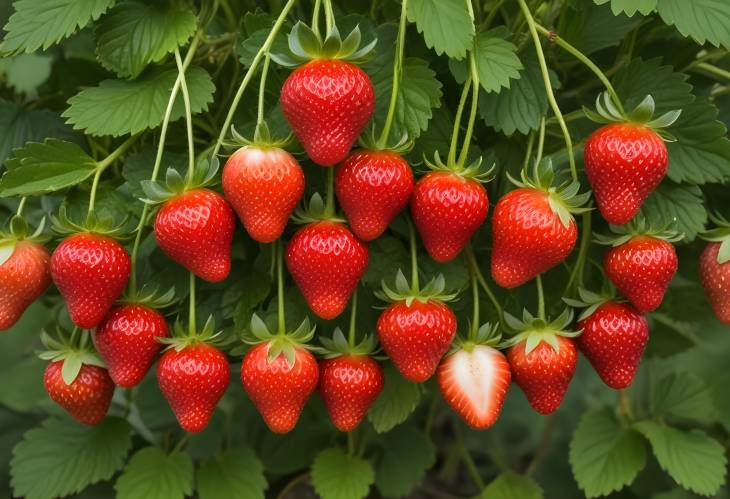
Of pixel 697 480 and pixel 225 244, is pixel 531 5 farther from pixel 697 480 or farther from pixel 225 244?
pixel 697 480

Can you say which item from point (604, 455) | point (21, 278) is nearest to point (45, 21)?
point (21, 278)

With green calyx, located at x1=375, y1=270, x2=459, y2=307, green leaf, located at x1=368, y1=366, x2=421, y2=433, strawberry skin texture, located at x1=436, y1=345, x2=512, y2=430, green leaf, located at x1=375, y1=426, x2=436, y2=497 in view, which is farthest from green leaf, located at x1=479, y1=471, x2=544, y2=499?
green calyx, located at x1=375, y1=270, x2=459, y2=307

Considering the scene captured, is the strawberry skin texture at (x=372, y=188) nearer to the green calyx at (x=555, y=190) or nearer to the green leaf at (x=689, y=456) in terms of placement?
the green calyx at (x=555, y=190)

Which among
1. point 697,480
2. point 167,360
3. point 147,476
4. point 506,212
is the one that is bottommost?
point 147,476

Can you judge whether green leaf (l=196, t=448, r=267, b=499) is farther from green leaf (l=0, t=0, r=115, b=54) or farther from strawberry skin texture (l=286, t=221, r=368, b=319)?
green leaf (l=0, t=0, r=115, b=54)

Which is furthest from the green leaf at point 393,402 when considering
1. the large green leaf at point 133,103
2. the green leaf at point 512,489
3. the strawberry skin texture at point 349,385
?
the large green leaf at point 133,103

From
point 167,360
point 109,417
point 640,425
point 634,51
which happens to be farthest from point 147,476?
point 634,51
